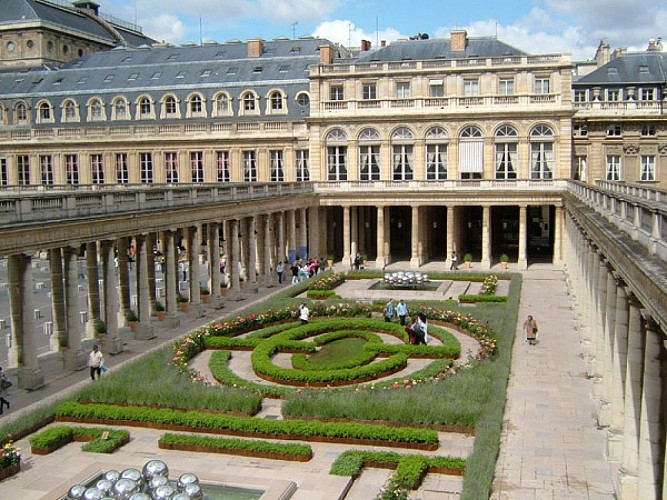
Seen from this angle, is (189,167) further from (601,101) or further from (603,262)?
(603,262)

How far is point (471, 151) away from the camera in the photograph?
63500 millimetres

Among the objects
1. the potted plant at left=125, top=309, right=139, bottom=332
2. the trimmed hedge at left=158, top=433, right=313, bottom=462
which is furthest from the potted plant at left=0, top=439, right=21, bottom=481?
the potted plant at left=125, top=309, right=139, bottom=332

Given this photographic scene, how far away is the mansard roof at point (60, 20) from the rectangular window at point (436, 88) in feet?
150

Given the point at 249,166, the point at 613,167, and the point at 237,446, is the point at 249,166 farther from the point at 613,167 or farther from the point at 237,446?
the point at 237,446

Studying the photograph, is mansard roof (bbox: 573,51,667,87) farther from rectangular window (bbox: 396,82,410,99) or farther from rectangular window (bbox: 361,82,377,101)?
rectangular window (bbox: 361,82,377,101)

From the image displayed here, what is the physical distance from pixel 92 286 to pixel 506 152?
125 feet

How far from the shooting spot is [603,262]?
2439 cm

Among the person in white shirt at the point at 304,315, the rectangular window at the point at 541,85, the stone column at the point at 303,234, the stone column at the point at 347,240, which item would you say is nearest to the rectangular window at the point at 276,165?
the stone column at the point at 303,234

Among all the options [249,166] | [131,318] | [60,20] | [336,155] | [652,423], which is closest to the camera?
[652,423]

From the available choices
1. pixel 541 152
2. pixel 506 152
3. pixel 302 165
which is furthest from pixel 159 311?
pixel 541 152

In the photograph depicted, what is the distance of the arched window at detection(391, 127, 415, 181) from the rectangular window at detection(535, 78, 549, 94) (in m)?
10.6

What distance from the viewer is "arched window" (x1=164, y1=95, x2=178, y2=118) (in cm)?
7575

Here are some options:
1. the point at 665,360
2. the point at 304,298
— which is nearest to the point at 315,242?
the point at 304,298

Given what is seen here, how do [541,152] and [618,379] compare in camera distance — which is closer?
[618,379]
